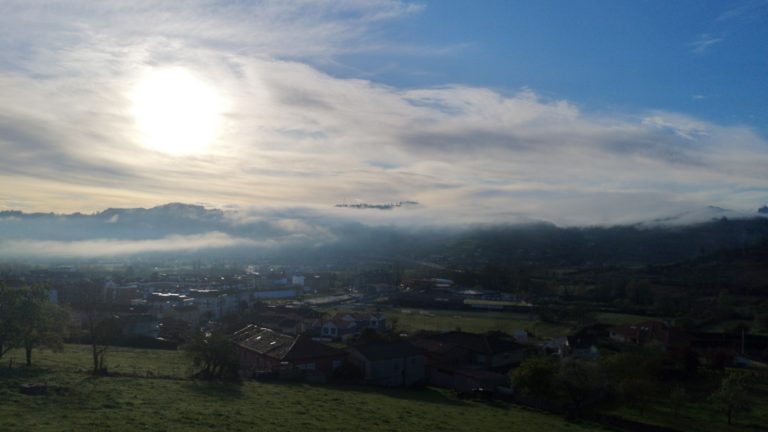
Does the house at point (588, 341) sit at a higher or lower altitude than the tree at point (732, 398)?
lower

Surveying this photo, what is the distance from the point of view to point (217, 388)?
83.5 ft

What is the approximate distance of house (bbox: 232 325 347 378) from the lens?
3222cm

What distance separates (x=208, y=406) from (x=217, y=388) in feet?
14.4

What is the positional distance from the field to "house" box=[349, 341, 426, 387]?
6.98ft

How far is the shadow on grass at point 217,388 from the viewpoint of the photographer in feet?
78.3

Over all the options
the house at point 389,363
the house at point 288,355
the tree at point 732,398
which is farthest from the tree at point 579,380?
the house at point 288,355

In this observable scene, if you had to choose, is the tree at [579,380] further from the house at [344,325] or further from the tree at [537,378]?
the house at [344,325]

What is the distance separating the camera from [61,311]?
29.8m

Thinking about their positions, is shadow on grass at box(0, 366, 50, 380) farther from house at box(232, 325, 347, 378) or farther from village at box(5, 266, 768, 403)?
house at box(232, 325, 347, 378)

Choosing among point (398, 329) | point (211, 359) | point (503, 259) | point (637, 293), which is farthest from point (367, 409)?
point (503, 259)

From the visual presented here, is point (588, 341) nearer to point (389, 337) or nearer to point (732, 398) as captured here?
point (389, 337)

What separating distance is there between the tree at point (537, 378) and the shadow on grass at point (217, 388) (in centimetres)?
1456

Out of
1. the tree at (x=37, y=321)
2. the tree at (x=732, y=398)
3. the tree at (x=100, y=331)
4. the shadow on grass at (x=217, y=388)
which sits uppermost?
the tree at (x=37, y=321)

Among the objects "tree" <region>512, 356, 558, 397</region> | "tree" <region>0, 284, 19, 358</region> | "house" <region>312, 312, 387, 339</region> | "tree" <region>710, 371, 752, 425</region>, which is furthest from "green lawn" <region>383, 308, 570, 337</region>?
"tree" <region>0, 284, 19, 358</region>
